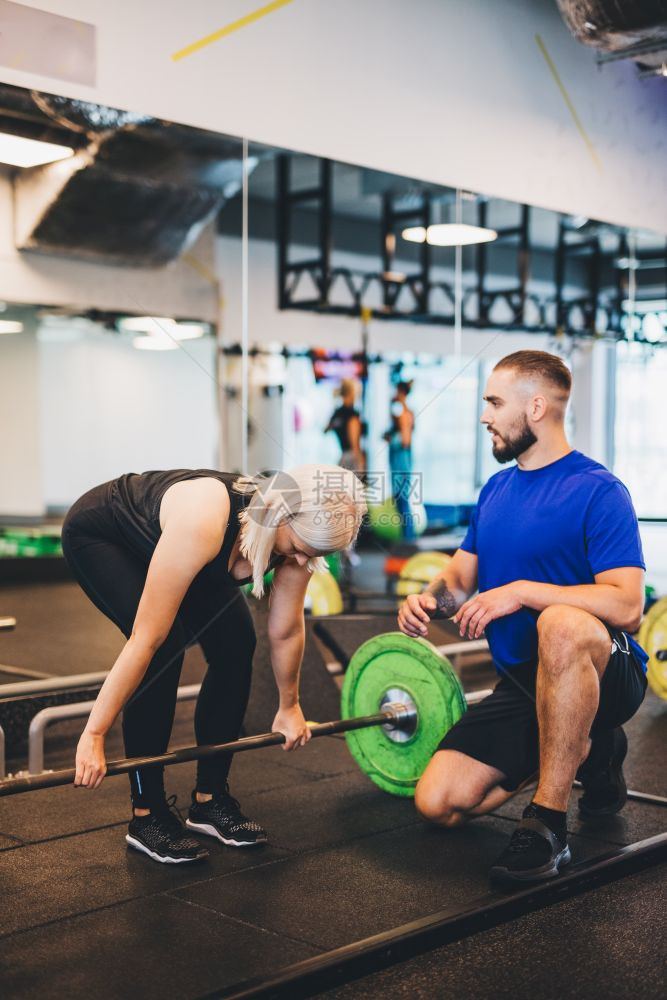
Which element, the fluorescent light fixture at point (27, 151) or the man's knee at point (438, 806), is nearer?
the man's knee at point (438, 806)

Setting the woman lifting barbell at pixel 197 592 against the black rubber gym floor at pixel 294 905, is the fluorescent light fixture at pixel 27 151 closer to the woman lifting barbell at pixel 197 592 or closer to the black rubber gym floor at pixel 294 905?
the woman lifting barbell at pixel 197 592

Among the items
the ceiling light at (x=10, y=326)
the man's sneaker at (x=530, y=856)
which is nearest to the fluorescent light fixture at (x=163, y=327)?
the ceiling light at (x=10, y=326)

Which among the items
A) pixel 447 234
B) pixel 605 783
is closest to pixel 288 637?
pixel 605 783

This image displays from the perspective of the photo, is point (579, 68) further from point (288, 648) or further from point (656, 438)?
point (288, 648)

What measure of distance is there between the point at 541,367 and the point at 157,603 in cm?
91

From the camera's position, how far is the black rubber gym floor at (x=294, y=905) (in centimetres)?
160

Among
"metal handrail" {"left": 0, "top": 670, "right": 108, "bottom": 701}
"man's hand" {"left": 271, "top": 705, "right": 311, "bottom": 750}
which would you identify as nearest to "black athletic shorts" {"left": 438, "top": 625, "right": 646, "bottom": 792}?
"man's hand" {"left": 271, "top": 705, "right": 311, "bottom": 750}

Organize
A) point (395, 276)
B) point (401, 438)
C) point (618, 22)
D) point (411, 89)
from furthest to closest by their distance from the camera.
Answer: point (401, 438) < point (395, 276) < point (411, 89) < point (618, 22)

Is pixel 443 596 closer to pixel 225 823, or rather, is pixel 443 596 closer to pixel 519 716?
pixel 519 716

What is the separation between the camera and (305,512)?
1.75m

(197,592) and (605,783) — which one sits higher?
(197,592)

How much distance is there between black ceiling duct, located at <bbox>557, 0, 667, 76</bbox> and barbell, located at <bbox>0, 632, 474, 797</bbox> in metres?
1.90

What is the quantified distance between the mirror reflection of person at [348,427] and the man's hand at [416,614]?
1.94 m

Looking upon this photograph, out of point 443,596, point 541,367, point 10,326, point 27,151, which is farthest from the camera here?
point 10,326
